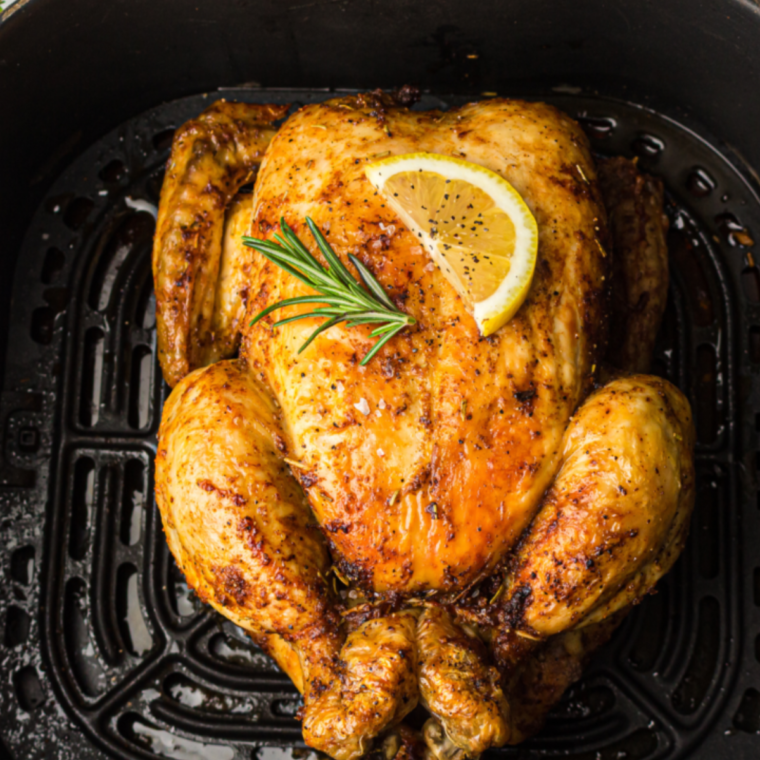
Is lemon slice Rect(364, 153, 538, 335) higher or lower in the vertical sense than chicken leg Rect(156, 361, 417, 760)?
higher

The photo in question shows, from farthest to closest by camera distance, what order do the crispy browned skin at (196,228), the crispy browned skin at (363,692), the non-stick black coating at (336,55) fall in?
the non-stick black coating at (336,55), the crispy browned skin at (196,228), the crispy browned skin at (363,692)

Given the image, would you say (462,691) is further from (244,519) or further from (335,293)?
(335,293)

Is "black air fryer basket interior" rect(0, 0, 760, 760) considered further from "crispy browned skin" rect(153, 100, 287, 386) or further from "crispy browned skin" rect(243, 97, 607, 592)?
"crispy browned skin" rect(243, 97, 607, 592)

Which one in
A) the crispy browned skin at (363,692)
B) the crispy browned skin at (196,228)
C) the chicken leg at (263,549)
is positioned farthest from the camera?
the crispy browned skin at (196,228)

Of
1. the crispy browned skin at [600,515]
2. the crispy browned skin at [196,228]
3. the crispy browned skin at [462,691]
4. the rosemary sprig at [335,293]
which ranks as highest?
the crispy browned skin at [196,228]

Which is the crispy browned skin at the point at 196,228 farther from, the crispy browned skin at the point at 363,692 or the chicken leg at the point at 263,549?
the crispy browned skin at the point at 363,692

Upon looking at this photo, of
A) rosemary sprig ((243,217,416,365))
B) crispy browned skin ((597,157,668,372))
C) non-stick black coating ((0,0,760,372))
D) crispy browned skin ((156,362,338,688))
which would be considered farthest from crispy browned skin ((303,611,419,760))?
non-stick black coating ((0,0,760,372))

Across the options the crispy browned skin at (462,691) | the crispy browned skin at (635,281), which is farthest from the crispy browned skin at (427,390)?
the crispy browned skin at (635,281)
